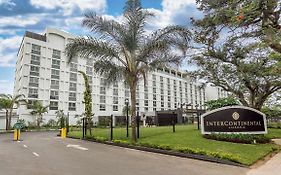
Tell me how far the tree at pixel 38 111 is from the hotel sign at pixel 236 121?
121 ft

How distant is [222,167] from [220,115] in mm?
7010

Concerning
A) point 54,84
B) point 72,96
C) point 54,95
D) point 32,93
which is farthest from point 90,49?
point 72,96

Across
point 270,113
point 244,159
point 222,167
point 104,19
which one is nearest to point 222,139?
point 244,159

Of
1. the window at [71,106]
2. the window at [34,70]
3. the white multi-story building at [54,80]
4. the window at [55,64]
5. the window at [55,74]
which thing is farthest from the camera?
the window at [71,106]

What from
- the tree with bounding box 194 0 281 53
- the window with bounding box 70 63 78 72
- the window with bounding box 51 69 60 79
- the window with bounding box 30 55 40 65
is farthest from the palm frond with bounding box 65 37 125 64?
the window with bounding box 70 63 78 72

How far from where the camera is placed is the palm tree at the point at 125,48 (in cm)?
1634

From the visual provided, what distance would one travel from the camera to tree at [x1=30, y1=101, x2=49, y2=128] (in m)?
46.3

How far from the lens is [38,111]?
46031mm

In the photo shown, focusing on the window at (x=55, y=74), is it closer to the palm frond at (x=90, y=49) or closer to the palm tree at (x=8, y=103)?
the palm tree at (x=8, y=103)

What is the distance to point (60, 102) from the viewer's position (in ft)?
177

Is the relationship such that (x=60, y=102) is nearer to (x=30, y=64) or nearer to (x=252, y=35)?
(x=30, y=64)

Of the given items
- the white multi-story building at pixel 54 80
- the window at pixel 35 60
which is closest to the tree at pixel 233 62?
the white multi-story building at pixel 54 80

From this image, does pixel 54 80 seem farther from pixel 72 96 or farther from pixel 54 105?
pixel 72 96

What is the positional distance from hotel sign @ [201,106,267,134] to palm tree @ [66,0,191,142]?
4274 millimetres
